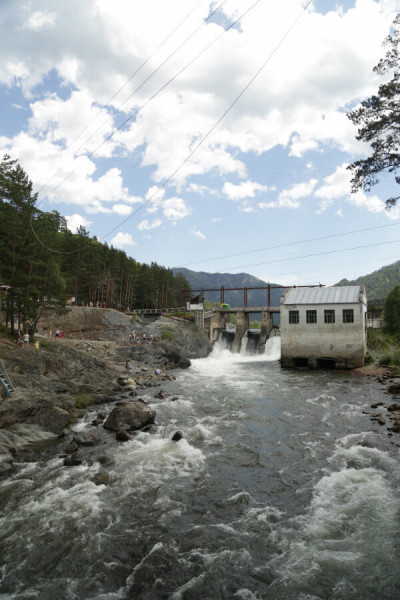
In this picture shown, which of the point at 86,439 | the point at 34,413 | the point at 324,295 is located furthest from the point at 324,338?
the point at 34,413

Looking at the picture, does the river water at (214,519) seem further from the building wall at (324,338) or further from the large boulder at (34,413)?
the building wall at (324,338)

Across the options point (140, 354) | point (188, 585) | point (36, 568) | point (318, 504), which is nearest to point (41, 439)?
point (36, 568)

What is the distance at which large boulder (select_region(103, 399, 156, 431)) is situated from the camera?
16406 mm

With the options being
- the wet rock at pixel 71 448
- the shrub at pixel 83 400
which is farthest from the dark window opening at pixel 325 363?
the wet rock at pixel 71 448

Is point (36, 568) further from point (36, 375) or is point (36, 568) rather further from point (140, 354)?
point (140, 354)

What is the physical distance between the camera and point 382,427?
16.1m

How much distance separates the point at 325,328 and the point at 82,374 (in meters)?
26.5

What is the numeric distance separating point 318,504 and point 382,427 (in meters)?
8.85

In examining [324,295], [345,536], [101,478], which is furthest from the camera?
[324,295]

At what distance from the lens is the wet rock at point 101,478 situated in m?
10.7

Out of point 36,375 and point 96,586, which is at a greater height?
→ point 36,375

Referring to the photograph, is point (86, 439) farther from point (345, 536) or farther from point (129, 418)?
point (345, 536)

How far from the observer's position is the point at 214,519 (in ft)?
28.7

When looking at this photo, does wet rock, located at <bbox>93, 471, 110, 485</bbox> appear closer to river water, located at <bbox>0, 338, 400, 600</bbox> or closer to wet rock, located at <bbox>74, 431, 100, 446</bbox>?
river water, located at <bbox>0, 338, 400, 600</bbox>
